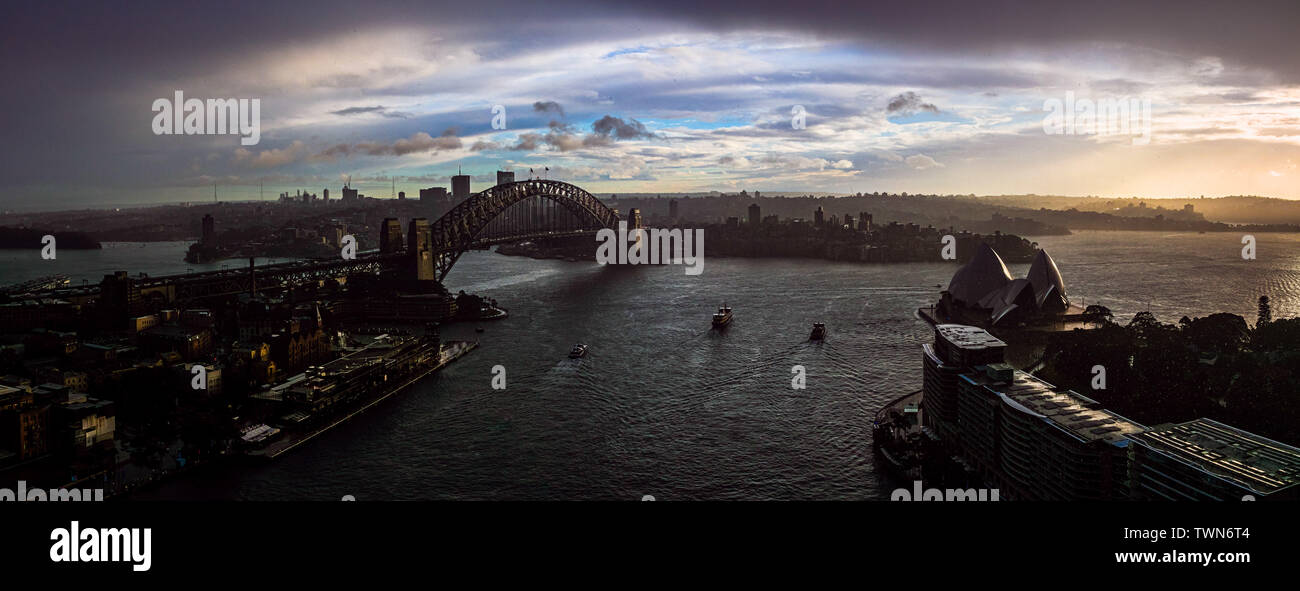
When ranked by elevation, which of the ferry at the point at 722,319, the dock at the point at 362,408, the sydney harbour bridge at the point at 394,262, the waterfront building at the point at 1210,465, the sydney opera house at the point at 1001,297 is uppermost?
the sydney harbour bridge at the point at 394,262

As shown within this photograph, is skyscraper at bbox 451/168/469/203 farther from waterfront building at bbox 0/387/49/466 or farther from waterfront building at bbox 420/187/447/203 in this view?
waterfront building at bbox 0/387/49/466

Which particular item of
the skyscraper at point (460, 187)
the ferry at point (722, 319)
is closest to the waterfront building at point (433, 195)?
the skyscraper at point (460, 187)

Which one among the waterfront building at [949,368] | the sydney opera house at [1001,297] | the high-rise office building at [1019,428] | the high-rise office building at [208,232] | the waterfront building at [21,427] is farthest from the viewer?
the high-rise office building at [208,232]

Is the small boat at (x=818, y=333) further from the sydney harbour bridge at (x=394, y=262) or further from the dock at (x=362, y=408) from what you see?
the sydney harbour bridge at (x=394, y=262)
